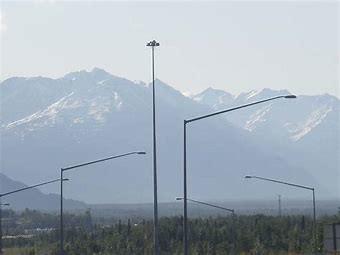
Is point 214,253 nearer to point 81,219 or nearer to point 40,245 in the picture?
point 40,245

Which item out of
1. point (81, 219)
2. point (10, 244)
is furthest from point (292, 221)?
point (81, 219)

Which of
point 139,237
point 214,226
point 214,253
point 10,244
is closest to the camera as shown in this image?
point 214,253

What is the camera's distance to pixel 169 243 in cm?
9819

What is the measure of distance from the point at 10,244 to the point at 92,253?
29852mm

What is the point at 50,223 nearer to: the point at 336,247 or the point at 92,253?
the point at 92,253

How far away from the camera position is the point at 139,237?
333 feet

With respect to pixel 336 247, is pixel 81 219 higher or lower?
higher

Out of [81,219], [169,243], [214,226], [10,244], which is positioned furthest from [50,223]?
[169,243]

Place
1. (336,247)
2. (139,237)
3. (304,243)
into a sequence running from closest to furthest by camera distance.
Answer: (336,247)
(304,243)
(139,237)

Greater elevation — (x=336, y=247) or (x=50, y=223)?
(x=50, y=223)

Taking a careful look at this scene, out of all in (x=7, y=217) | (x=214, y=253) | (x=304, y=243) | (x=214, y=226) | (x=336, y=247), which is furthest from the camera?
(x=7, y=217)

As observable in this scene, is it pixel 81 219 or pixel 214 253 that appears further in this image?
pixel 81 219

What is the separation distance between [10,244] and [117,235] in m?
20.7

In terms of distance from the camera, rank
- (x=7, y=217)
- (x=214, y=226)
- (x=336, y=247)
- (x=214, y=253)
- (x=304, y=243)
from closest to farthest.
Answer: (x=336, y=247)
(x=214, y=253)
(x=304, y=243)
(x=214, y=226)
(x=7, y=217)
